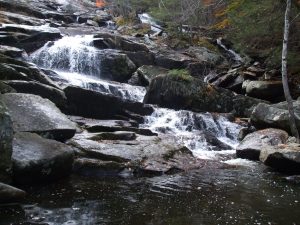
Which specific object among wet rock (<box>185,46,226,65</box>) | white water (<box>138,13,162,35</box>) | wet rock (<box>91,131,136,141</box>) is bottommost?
wet rock (<box>91,131,136,141</box>)

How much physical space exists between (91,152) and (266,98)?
12.8 meters

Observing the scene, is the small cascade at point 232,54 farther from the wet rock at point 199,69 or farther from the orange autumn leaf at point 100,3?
the orange autumn leaf at point 100,3

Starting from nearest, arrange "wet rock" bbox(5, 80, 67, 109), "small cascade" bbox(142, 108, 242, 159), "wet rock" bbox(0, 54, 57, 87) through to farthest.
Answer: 1. "wet rock" bbox(5, 80, 67, 109)
2. "wet rock" bbox(0, 54, 57, 87)
3. "small cascade" bbox(142, 108, 242, 159)

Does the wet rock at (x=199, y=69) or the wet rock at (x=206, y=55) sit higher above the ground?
the wet rock at (x=206, y=55)

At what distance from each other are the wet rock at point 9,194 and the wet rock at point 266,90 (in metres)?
15.6

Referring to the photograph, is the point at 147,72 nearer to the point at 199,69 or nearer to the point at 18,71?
the point at 199,69

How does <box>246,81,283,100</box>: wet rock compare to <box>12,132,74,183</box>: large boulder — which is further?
<box>246,81,283,100</box>: wet rock

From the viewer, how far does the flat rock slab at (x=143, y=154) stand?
10.6m

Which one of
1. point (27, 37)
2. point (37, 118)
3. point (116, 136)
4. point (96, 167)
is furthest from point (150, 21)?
point (96, 167)

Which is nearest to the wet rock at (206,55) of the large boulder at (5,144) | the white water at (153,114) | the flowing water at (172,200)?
the white water at (153,114)

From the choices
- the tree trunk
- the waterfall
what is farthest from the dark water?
the waterfall

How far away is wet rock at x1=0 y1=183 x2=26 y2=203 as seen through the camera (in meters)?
7.16

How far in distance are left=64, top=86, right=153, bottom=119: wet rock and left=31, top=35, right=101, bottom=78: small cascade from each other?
686cm

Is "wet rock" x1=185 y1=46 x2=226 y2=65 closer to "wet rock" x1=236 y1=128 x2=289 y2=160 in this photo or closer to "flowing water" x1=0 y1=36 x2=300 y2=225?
"wet rock" x1=236 y1=128 x2=289 y2=160
